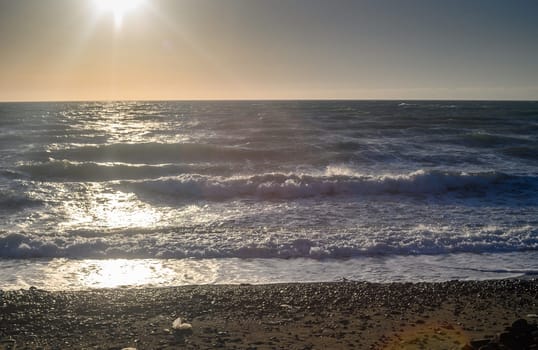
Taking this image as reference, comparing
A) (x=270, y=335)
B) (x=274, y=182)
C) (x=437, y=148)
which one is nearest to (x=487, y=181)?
(x=274, y=182)

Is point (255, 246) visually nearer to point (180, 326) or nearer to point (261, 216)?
point (261, 216)

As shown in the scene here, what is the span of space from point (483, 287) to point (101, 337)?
20.1ft

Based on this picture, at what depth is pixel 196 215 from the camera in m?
12.9

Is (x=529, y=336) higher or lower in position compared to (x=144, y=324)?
higher

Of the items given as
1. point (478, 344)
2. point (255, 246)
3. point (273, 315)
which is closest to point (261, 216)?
point (255, 246)

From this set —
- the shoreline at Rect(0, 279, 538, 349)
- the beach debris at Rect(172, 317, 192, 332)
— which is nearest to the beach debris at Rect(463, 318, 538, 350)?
the shoreline at Rect(0, 279, 538, 349)

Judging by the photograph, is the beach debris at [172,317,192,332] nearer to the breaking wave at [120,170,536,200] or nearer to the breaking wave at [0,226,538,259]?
the breaking wave at [0,226,538,259]

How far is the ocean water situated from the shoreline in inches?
26.1

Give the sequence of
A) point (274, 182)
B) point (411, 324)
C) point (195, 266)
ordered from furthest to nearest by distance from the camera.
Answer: point (274, 182)
point (195, 266)
point (411, 324)

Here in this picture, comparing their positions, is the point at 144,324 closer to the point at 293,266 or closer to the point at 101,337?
the point at 101,337

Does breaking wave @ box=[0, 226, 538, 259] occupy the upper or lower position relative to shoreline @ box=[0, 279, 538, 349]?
upper

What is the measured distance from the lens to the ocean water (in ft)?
28.3

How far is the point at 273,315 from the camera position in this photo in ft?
21.3

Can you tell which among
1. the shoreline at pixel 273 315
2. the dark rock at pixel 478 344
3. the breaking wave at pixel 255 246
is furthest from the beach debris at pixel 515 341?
the breaking wave at pixel 255 246
